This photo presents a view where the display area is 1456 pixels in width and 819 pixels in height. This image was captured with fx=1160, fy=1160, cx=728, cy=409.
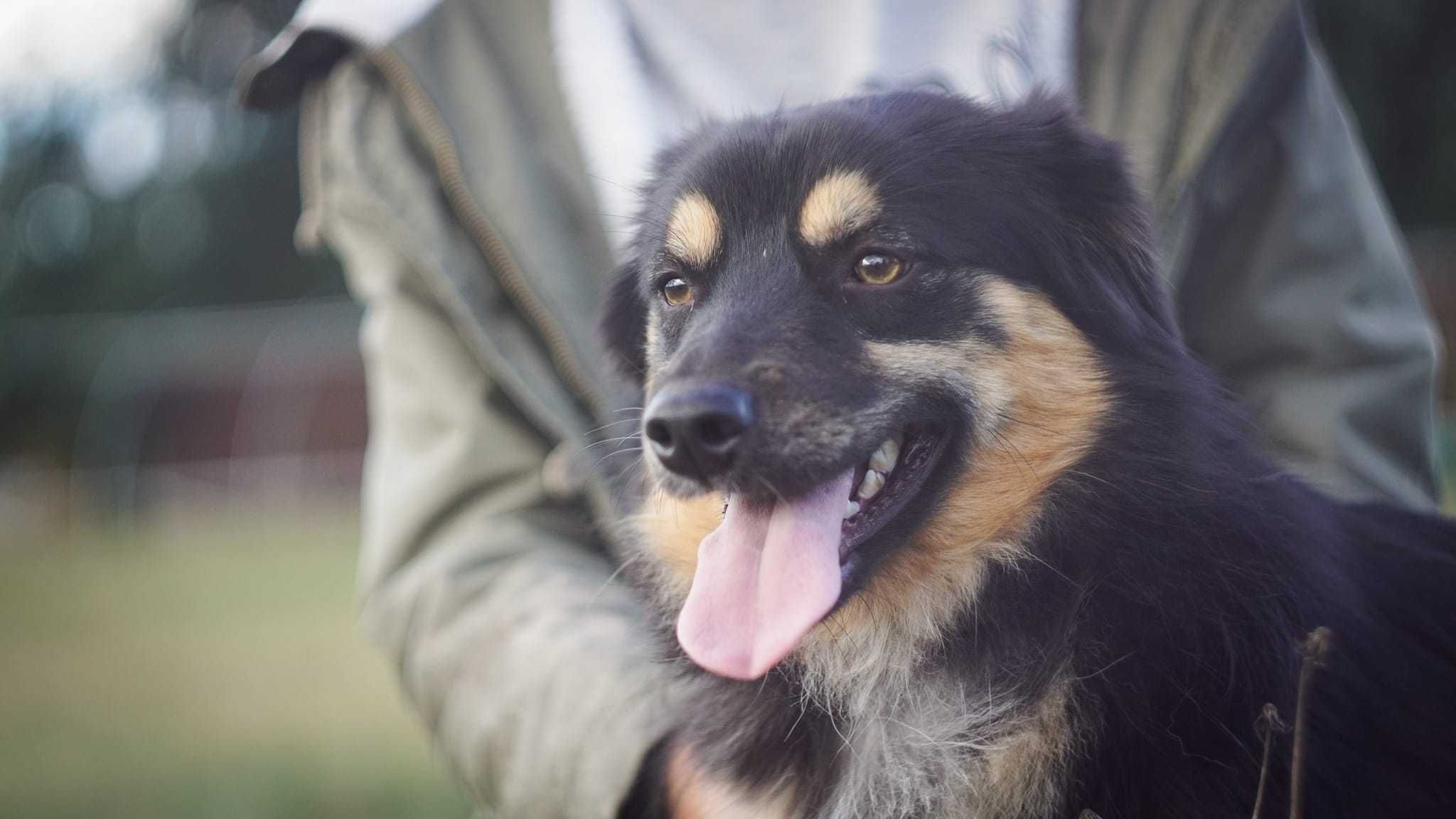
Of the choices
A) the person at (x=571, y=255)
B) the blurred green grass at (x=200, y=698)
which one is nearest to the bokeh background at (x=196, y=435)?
the blurred green grass at (x=200, y=698)

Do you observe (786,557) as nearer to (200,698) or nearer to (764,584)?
(764,584)

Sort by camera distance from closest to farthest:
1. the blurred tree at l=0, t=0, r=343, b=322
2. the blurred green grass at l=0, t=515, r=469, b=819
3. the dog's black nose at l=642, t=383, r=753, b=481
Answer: the dog's black nose at l=642, t=383, r=753, b=481, the blurred green grass at l=0, t=515, r=469, b=819, the blurred tree at l=0, t=0, r=343, b=322

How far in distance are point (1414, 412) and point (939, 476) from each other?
156cm

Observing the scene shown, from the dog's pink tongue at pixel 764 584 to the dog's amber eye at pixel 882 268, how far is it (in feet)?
1.25

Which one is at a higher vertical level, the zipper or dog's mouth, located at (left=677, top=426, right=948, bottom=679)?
the zipper

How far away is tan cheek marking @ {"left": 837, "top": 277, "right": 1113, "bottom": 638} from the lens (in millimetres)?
2164

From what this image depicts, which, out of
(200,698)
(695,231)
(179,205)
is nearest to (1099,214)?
(695,231)

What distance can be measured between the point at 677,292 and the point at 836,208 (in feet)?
1.43

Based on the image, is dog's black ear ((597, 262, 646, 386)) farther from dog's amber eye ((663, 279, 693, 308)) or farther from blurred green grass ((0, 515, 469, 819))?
blurred green grass ((0, 515, 469, 819))

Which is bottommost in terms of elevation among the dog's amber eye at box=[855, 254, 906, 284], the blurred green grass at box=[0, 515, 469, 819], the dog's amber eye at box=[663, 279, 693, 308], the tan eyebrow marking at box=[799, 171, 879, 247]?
the blurred green grass at box=[0, 515, 469, 819]

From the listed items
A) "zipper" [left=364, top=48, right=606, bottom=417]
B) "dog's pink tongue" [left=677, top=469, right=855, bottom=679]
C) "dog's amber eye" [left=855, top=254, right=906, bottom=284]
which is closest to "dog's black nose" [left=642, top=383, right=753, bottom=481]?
"dog's pink tongue" [left=677, top=469, right=855, bottom=679]

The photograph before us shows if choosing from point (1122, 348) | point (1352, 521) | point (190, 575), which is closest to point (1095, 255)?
point (1122, 348)

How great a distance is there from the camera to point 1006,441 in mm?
2176

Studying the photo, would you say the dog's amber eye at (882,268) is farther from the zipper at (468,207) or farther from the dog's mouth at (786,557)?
the zipper at (468,207)
